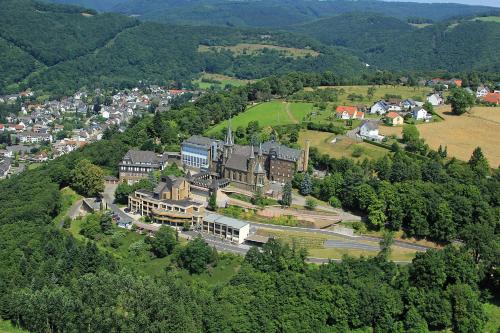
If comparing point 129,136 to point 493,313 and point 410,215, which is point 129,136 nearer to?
point 410,215

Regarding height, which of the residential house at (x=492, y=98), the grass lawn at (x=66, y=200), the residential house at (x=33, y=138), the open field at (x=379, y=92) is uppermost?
the residential house at (x=492, y=98)

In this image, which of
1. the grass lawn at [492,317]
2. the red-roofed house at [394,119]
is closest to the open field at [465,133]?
the red-roofed house at [394,119]

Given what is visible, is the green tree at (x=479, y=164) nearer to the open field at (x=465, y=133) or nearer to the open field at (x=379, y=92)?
the open field at (x=465, y=133)

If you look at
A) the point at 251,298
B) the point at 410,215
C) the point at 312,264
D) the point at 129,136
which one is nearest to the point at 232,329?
the point at 251,298

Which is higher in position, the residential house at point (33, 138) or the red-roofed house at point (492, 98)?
the red-roofed house at point (492, 98)

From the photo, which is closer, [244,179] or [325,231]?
[325,231]

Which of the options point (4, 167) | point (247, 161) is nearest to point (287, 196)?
point (247, 161)
